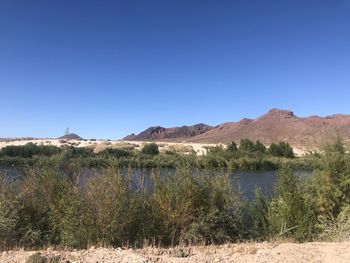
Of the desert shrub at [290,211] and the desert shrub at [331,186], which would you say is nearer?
the desert shrub at [290,211]

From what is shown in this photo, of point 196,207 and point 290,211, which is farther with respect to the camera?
point 290,211

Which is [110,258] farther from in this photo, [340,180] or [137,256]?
[340,180]

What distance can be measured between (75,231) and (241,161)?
49254 millimetres

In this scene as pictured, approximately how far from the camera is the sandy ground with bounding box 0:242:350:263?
816 cm

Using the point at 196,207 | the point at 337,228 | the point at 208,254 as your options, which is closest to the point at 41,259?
the point at 208,254

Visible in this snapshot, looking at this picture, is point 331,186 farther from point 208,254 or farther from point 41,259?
point 41,259

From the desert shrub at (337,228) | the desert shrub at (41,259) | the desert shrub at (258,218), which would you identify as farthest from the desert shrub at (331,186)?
the desert shrub at (41,259)

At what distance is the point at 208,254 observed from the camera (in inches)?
350

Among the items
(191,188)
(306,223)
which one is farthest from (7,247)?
(306,223)

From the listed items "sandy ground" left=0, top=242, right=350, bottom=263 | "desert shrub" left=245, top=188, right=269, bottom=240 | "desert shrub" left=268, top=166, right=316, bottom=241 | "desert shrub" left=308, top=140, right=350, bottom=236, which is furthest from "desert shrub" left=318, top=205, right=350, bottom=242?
"sandy ground" left=0, top=242, right=350, bottom=263

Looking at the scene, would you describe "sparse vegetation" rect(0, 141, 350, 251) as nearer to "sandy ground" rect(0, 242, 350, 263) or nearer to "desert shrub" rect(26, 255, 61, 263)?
"sandy ground" rect(0, 242, 350, 263)

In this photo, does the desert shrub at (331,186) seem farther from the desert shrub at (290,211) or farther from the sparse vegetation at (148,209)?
the desert shrub at (290,211)

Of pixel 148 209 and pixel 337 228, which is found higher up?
pixel 148 209

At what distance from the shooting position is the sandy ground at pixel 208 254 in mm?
8164
